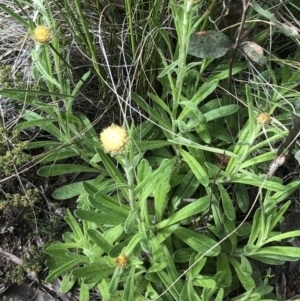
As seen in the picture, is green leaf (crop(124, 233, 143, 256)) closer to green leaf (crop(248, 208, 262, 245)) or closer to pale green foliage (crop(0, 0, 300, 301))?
pale green foliage (crop(0, 0, 300, 301))

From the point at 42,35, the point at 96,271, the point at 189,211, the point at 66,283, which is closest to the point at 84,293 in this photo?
→ the point at 66,283

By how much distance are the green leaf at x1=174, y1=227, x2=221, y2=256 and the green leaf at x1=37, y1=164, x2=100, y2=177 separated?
0.38 m

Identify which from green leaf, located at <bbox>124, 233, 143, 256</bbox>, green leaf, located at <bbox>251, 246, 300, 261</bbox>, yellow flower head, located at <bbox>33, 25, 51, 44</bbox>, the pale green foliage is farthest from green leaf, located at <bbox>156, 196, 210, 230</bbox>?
yellow flower head, located at <bbox>33, 25, 51, 44</bbox>

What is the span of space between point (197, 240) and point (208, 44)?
1.87 feet

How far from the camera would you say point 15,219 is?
1799 millimetres

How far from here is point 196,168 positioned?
1.51m

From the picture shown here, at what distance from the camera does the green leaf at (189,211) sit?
4.68 ft

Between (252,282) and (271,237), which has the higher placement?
(271,237)

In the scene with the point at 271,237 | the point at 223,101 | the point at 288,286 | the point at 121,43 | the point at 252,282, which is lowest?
the point at 288,286

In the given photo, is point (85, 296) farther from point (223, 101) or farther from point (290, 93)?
point (290, 93)

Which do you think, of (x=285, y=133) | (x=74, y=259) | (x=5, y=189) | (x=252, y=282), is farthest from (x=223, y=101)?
(x=5, y=189)

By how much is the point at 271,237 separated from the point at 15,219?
906 millimetres

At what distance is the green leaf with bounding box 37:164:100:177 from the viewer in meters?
1.61

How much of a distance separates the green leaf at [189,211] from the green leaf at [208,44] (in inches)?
16.3
